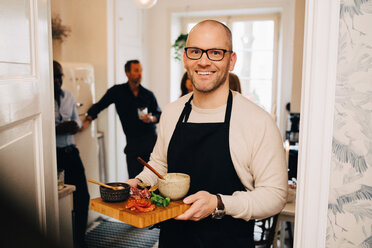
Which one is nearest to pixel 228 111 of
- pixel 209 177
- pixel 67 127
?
pixel 209 177

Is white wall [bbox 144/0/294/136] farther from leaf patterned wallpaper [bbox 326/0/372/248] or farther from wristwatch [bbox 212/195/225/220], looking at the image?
leaf patterned wallpaper [bbox 326/0/372/248]

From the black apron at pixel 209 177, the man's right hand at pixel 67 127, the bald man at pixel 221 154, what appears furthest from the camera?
the man's right hand at pixel 67 127

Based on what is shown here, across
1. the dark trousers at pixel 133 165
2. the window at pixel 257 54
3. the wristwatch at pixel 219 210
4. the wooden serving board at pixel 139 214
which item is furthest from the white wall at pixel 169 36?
the wooden serving board at pixel 139 214

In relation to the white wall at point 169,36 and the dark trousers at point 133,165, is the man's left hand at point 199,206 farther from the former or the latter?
the white wall at point 169,36

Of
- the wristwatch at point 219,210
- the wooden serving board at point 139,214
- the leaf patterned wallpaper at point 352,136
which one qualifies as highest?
the leaf patterned wallpaper at point 352,136

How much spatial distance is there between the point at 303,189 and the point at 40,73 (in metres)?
1.01

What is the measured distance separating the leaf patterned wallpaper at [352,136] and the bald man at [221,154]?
372 millimetres

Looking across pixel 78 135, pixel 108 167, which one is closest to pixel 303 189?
pixel 78 135

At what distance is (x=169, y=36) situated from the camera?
201 inches

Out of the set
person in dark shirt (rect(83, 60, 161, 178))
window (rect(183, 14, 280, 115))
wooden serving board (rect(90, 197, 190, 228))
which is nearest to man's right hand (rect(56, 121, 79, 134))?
person in dark shirt (rect(83, 60, 161, 178))

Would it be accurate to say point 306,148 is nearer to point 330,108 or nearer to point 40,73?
point 330,108

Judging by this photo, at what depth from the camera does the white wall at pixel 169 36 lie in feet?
15.0

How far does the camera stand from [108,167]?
4062 millimetres

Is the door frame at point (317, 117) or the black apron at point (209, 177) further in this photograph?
the black apron at point (209, 177)
